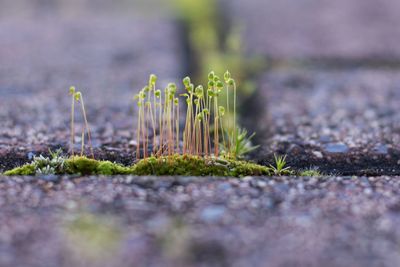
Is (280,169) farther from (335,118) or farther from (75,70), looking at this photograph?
(75,70)

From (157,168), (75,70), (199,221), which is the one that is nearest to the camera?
(199,221)

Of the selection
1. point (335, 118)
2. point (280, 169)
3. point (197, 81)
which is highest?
point (197, 81)

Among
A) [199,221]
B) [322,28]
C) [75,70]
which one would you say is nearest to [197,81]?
[75,70]

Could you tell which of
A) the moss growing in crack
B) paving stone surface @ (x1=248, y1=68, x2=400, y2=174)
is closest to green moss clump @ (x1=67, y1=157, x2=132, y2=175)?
the moss growing in crack

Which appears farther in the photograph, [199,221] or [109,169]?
[109,169]

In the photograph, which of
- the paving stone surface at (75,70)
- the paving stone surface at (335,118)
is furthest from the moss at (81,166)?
the paving stone surface at (335,118)

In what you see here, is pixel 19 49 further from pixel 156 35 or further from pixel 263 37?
pixel 263 37
